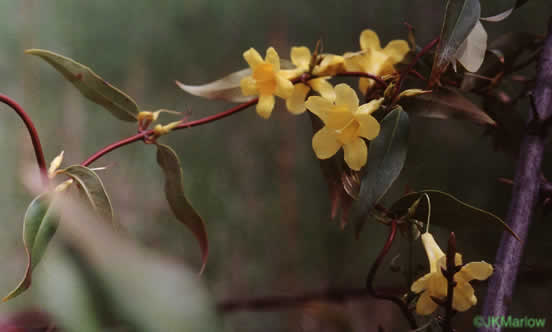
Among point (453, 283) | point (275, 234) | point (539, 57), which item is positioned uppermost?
point (539, 57)

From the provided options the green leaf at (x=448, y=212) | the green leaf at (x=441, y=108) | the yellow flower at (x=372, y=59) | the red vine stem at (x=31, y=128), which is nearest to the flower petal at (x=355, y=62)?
the yellow flower at (x=372, y=59)

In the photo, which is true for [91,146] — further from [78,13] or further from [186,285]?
[186,285]

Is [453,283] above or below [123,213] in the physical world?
above

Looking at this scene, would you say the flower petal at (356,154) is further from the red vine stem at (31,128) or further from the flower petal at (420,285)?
the red vine stem at (31,128)

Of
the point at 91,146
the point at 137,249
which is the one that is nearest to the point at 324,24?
the point at 91,146

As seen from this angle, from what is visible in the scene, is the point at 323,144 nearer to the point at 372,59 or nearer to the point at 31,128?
the point at 372,59

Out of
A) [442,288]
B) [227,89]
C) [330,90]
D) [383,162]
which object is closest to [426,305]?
[442,288]
